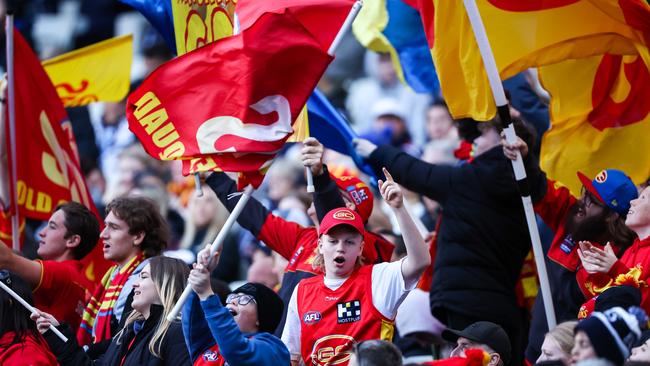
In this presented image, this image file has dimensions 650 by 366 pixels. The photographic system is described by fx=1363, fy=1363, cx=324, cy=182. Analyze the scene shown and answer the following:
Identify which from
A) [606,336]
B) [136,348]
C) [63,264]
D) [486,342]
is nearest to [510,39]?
[486,342]

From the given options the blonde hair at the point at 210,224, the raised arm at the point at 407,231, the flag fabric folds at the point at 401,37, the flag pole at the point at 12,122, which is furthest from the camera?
the blonde hair at the point at 210,224

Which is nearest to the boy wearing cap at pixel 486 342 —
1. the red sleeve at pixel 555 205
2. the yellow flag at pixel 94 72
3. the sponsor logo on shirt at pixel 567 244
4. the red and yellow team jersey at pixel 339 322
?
the red and yellow team jersey at pixel 339 322

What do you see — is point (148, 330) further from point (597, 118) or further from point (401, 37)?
point (401, 37)

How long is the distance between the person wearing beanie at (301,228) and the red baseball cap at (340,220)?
0.48 meters

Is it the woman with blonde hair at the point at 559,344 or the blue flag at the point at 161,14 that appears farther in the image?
the blue flag at the point at 161,14

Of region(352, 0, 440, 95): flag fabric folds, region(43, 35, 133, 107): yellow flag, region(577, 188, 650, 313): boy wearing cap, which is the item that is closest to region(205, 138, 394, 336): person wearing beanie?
region(577, 188, 650, 313): boy wearing cap

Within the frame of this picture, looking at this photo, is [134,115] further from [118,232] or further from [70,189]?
[70,189]

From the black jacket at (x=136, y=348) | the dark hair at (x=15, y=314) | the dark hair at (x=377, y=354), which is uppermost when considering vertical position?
the dark hair at (x=377, y=354)

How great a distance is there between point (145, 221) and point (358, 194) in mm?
1416

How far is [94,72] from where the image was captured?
1088 centimetres

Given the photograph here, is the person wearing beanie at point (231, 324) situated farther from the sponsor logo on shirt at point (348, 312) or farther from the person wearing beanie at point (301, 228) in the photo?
the person wearing beanie at point (301, 228)

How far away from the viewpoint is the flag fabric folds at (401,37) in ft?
33.4

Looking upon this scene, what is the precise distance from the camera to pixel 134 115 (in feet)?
25.0

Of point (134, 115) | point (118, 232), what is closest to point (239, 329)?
point (134, 115)
